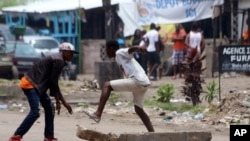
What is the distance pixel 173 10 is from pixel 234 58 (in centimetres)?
1186

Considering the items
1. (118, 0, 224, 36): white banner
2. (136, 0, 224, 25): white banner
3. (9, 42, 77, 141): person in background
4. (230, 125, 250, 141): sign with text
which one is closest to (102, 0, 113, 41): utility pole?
(118, 0, 224, 36): white banner

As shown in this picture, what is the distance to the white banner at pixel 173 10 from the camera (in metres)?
25.7

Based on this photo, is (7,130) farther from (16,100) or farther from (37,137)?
Answer: (16,100)

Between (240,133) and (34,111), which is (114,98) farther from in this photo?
(240,133)

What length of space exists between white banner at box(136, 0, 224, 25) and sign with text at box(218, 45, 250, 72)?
1026cm

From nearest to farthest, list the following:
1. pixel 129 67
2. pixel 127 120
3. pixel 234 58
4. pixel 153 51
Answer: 1. pixel 129 67
2. pixel 127 120
3. pixel 234 58
4. pixel 153 51

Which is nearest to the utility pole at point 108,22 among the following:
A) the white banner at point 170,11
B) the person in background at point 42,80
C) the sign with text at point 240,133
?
the white banner at point 170,11

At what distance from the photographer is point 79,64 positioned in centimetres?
3112

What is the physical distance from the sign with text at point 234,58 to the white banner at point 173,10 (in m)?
10.3

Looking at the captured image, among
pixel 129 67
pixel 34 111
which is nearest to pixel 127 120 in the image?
pixel 129 67

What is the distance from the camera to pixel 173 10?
2634 cm

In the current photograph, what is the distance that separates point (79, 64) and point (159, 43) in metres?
8.31

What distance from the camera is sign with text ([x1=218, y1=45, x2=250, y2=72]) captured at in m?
14.4

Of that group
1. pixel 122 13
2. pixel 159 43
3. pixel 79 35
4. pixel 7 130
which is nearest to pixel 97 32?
pixel 79 35
